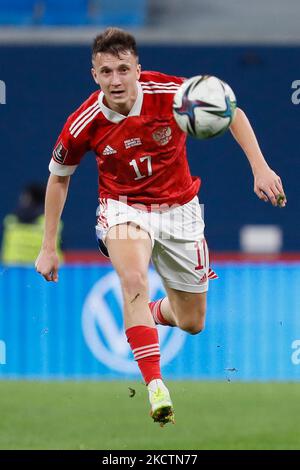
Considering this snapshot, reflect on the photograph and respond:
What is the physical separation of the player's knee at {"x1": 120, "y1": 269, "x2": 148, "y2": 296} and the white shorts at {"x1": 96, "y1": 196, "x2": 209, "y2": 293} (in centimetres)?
49

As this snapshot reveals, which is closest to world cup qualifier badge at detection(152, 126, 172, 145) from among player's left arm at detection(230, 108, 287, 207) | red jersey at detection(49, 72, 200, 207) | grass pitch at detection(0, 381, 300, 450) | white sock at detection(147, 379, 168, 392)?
red jersey at detection(49, 72, 200, 207)

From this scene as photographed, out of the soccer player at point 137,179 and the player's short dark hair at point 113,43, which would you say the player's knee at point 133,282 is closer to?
the soccer player at point 137,179

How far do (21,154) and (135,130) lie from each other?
1281 centimetres

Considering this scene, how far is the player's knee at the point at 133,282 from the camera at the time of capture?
23.0ft

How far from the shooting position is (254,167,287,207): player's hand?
7.00 meters

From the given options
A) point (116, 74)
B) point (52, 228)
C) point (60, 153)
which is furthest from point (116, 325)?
point (116, 74)

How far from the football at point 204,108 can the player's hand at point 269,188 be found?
37 cm

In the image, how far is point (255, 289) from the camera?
1245 cm

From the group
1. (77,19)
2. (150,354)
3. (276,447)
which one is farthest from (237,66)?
(150,354)

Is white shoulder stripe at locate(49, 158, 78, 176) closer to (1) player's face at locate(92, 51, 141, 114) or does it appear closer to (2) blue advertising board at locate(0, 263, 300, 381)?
(1) player's face at locate(92, 51, 141, 114)

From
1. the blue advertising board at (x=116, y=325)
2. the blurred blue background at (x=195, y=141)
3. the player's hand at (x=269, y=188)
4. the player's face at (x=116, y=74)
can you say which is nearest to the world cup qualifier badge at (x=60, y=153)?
the player's face at (x=116, y=74)

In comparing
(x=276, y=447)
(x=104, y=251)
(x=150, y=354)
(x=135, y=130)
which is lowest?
(x=276, y=447)

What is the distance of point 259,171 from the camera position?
718 cm

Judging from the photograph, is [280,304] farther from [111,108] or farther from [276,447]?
[111,108]
